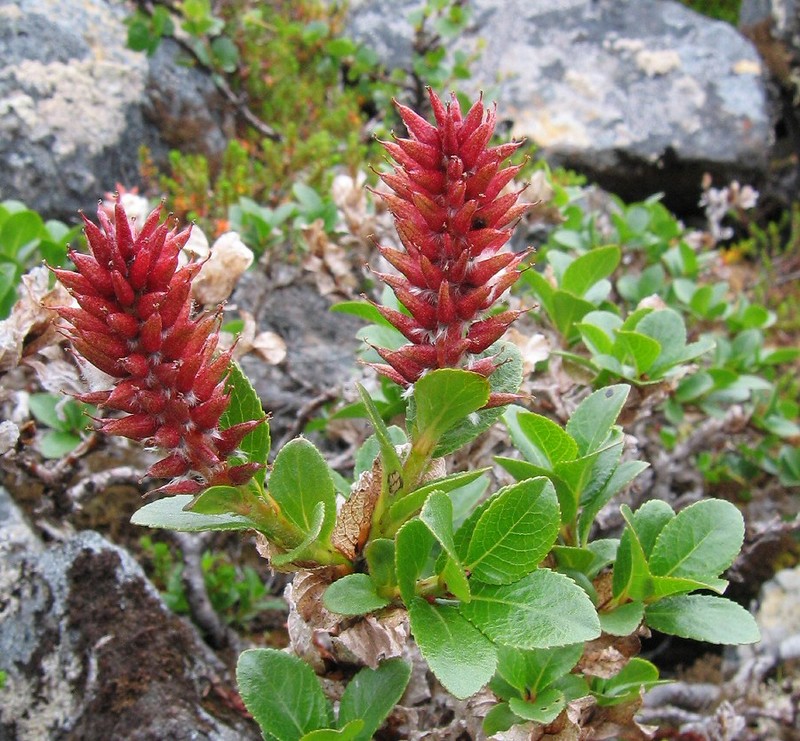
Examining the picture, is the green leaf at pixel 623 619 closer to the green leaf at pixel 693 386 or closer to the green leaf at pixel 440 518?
the green leaf at pixel 440 518

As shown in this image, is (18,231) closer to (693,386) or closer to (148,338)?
(148,338)

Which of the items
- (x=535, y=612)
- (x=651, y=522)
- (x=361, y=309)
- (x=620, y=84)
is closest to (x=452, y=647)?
(x=535, y=612)

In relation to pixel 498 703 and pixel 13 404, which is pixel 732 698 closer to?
pixel 498 703

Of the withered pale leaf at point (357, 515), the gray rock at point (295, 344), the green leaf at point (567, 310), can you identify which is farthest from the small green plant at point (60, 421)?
the green leaf at point (567, 310)

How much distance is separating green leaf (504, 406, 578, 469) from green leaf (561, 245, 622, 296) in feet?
2.50

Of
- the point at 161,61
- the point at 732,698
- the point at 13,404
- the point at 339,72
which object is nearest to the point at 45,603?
the point at 13,404

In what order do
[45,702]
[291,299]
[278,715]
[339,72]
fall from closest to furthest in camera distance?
[278,715]
[45,702]
[291,299]
[339,72]

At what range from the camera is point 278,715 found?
1382 mm

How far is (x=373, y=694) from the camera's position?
1.39 meters

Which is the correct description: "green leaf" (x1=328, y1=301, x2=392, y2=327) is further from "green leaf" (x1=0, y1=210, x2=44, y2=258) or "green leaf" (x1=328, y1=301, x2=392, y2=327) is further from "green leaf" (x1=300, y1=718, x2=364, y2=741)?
"green leaf" (x1=0, y1=210, x2=44, y2=258)

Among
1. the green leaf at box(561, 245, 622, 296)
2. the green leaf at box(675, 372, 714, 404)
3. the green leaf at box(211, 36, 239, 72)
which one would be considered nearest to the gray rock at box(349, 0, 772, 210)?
the green leaf at box(211, 36, 239, 72)

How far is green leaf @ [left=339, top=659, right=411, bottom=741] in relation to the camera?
4.47 ft

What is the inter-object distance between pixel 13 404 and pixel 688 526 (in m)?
1.77

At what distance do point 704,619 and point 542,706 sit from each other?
13.5 inches
